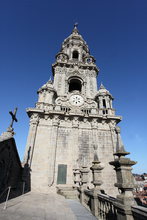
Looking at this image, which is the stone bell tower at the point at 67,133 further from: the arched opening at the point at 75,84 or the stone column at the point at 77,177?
the arched opening at the point at 75,84

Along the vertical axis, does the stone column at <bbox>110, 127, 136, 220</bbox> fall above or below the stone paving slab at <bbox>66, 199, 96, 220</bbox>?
above

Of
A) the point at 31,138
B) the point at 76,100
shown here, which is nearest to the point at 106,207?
the point at 31,138

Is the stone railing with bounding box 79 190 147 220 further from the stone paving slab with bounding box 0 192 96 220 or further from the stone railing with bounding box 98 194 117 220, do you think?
the stone paving slab with bounding box 0 192 96 220

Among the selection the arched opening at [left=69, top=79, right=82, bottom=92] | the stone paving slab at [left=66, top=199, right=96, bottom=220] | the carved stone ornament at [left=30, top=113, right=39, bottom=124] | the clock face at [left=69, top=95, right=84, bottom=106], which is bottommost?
the stone paving slab at [left=66, top=199, right=96, bottom=220]

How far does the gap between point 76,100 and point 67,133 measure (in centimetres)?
704

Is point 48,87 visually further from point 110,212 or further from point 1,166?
point 110,212

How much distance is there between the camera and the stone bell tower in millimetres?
15234

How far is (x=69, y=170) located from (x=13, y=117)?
993cm

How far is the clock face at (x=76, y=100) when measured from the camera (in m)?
21.9

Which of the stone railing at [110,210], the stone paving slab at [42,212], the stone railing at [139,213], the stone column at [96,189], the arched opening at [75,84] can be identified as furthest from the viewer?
the arched opening at [75,84]

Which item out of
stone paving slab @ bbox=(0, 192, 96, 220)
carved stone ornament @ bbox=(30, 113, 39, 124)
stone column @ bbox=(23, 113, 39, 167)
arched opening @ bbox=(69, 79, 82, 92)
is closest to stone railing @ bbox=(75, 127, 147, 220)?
stone paving slab @ bbox=(0, 192, 96, 220)

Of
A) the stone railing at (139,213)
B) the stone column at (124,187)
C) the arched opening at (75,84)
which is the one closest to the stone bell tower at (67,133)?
the arched opening at (75,84)

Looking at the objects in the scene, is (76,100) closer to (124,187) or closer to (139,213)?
(124,187)

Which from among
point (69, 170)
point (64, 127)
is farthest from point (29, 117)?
point (69, 170)
